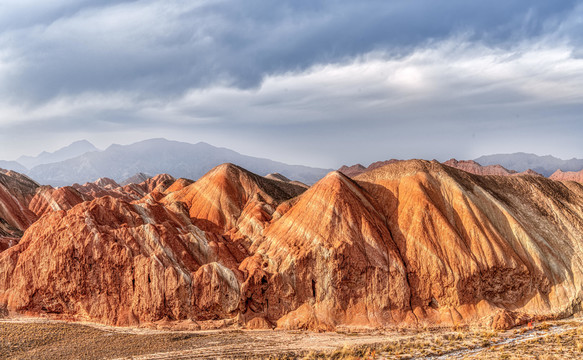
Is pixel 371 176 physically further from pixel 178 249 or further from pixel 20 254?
pixel 20 254

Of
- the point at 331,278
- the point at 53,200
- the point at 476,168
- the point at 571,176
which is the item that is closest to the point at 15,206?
the point at 53,200

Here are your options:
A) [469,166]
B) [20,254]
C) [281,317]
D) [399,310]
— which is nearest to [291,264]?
[281,317]

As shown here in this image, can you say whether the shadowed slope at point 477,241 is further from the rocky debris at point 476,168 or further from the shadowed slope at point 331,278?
the rocky debris at point 476,168

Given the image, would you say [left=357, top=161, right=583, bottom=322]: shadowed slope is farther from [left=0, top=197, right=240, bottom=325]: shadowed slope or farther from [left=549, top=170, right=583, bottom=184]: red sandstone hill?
[left=549, top=170, right=583, bottom=184]: red sandstone hill

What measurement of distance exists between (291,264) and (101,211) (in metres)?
22.8

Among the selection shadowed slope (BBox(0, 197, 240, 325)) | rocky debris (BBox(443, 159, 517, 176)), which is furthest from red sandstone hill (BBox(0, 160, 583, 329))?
rocky debris (BBox(443, 159, 517, 176))

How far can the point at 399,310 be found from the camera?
39.1 m

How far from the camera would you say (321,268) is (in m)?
40.2

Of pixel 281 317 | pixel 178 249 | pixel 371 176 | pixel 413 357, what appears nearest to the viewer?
pixel 413 357

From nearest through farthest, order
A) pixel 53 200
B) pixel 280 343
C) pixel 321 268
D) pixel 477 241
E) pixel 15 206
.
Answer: pixel 280 343
pixel 321 268
pixel 477 241
pixel 15 206
pixel 53 200

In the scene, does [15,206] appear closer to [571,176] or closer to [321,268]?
[321,268]

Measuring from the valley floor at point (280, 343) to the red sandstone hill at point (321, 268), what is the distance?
198 centimetres

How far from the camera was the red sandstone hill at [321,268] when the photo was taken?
3884 cm

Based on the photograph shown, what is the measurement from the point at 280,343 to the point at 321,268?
8.82m
